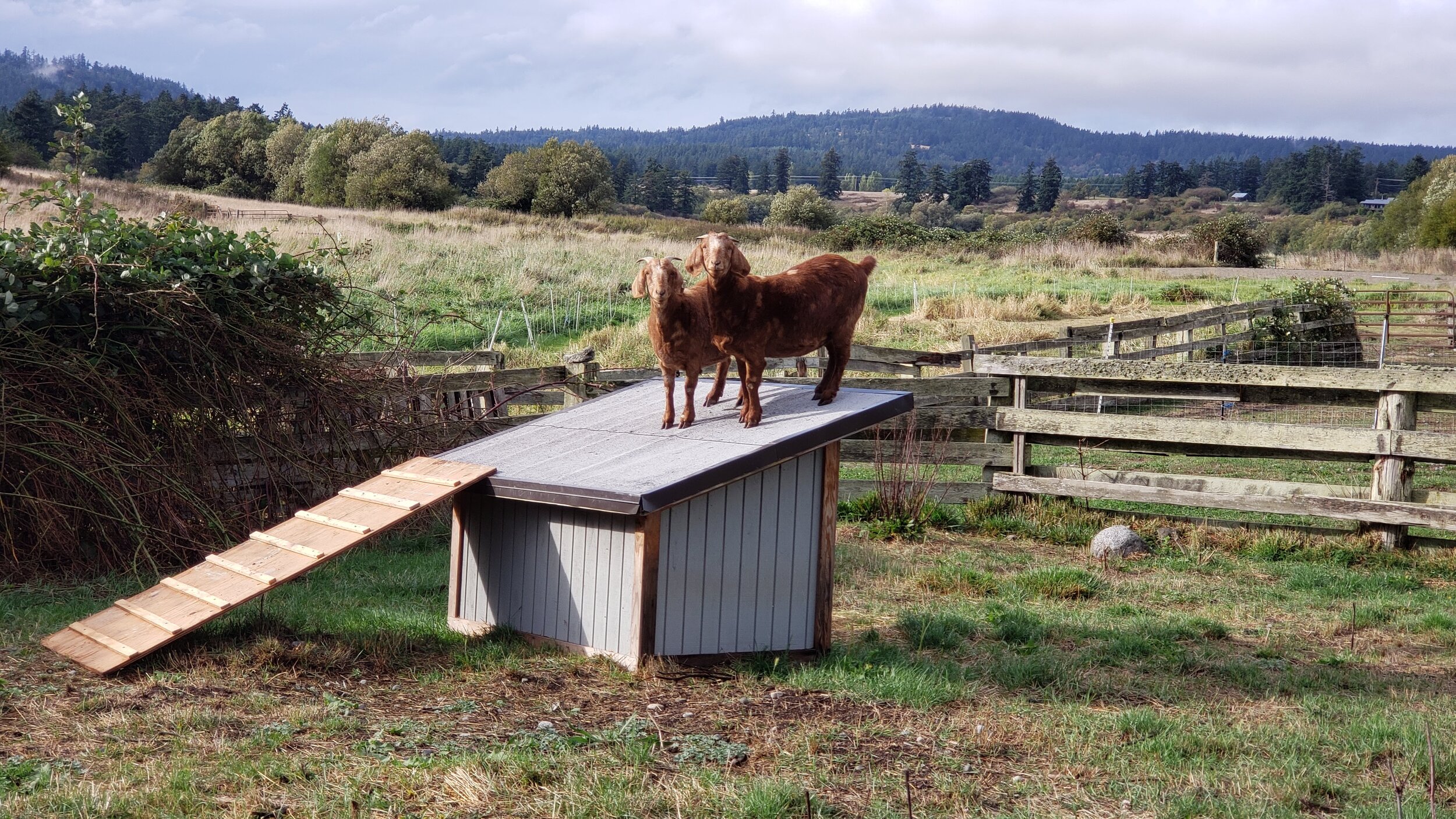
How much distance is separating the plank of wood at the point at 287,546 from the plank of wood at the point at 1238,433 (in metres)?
6.92

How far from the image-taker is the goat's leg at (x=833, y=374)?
661 centimetres

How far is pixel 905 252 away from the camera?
4109cm

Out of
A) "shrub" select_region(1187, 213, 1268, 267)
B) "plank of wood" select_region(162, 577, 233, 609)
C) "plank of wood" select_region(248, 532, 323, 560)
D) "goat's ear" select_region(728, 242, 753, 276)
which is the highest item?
"shrub" select_region(1187, 213, 1268, 267)

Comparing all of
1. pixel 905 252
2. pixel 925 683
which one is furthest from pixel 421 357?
pixel 905 252

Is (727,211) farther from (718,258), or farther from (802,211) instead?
(718,258)

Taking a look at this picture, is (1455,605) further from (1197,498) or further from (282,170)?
(282,170)

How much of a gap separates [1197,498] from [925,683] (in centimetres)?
509

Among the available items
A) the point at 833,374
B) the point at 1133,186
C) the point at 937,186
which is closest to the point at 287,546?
the point at 833,374

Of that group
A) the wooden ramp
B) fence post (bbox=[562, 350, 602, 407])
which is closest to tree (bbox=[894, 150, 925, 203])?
fence post (bbox=[562, 350, 602, 407])

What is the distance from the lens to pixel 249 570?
5723mm

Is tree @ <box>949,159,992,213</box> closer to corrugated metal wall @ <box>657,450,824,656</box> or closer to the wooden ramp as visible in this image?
corrugated metal wall @ <box>657,450,824,656</box>

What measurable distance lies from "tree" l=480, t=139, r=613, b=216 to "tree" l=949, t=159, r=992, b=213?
80.9 metres

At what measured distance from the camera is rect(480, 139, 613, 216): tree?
1988 inches

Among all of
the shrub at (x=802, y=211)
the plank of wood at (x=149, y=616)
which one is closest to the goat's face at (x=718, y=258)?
the plank of wood at (x=149, y=616)
